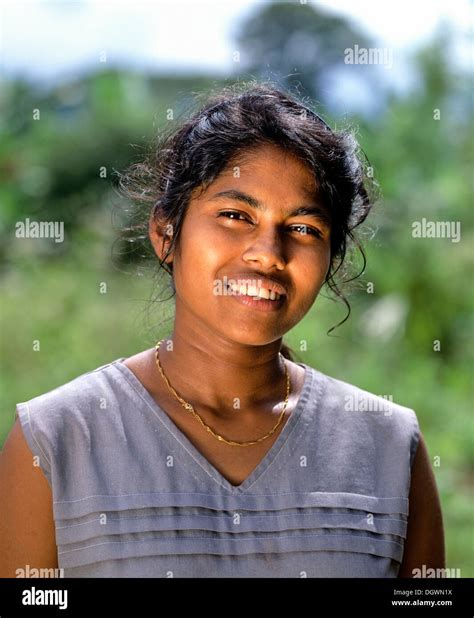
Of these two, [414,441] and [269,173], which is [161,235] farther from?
[414,441]

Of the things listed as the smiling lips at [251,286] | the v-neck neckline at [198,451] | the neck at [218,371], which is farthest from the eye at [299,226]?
the v-neck neckline at [198,451]

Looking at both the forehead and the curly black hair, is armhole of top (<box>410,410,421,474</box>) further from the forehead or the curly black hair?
the forehead

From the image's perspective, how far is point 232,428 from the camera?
1.57 m

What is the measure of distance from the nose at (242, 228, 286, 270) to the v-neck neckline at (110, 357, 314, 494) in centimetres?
31

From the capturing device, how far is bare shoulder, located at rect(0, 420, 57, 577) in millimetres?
1407

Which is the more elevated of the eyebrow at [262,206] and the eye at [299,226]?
the eyebrow at [262,206]

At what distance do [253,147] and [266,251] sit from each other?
191mm

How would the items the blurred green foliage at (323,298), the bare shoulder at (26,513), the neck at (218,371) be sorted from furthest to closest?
the blurred green foliage at (323,298)
the neck at (218,371)
the bare shoulder at (26,513)

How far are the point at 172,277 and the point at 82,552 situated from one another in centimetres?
53

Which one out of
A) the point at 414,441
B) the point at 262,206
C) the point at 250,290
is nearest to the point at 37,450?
the point at 250,290

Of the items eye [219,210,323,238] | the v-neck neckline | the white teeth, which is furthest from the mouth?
the v-neck neckline

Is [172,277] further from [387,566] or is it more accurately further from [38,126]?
[38,126]

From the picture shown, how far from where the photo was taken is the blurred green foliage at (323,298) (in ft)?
14.6

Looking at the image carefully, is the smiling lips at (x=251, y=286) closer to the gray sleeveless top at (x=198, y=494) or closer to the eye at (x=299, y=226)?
the eye at (x=299, y=226)
